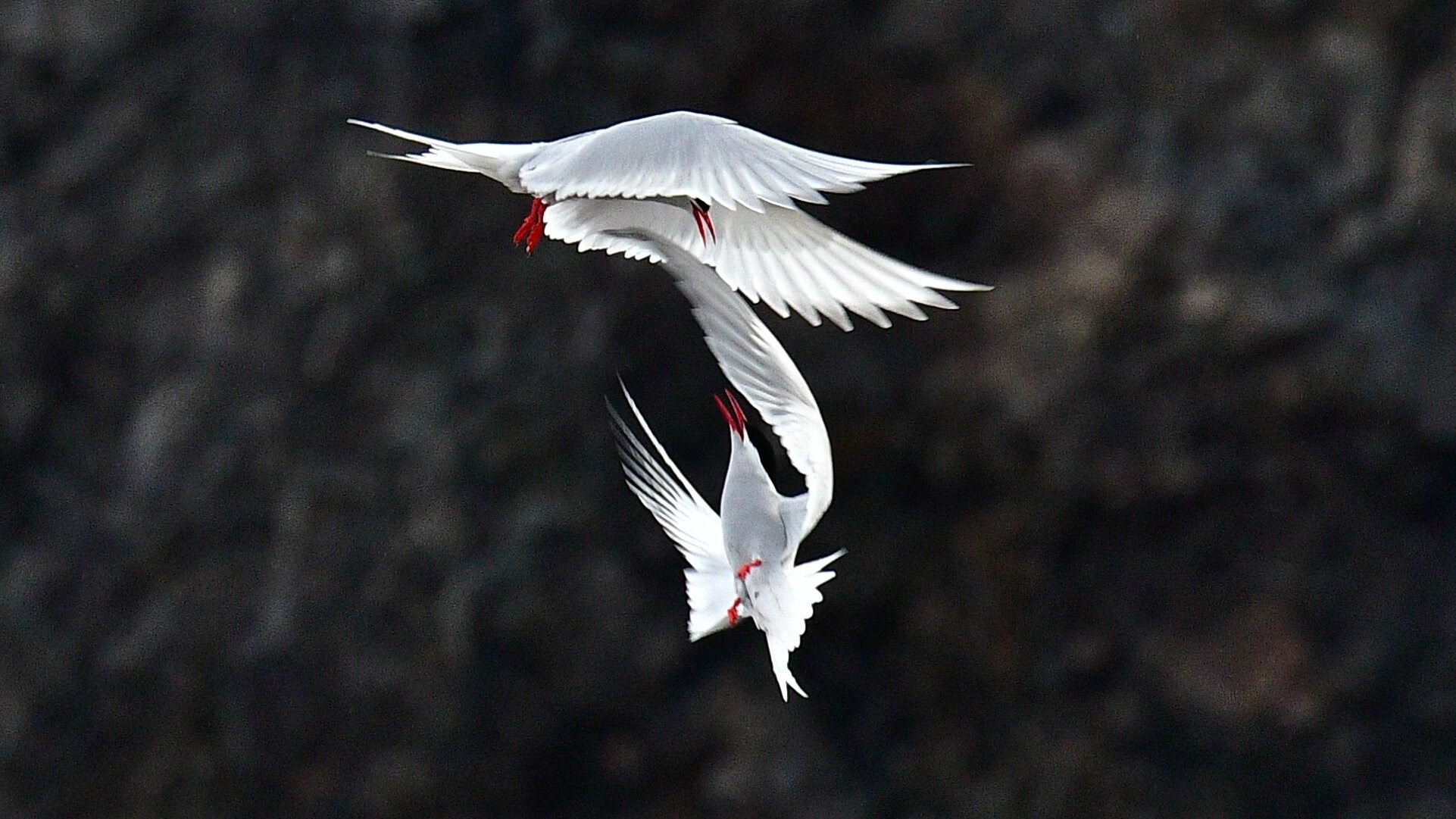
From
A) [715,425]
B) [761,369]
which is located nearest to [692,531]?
[761,369]

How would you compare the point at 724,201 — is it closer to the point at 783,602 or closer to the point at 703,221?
the point at 703,221

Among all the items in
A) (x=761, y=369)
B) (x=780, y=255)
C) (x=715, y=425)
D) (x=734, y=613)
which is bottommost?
(x=734, y=613)

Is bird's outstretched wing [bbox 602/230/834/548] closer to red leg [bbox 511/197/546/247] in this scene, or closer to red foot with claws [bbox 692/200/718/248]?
red foot with claws [bbox 692/200/718/248]

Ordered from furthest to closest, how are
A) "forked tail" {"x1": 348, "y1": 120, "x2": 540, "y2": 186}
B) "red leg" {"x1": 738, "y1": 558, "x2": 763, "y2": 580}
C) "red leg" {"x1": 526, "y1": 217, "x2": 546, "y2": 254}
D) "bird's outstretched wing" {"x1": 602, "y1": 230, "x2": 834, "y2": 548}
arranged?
"red leg" {"x1": 526, "y1": 217, "x2": 546, "y2": 254} → "forked tail" {"x1": 348, "y1": 120, "x2": 540, "y2": 186} → "red leg" {"x1": 738, "y1": 558, "x2": 763, "y2": 580} → "bird's outstretched wing" {"x1": 602, "y1": 230, "x2": 834, "y2": 548}

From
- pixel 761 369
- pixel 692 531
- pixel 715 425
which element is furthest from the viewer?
pixel 715 425

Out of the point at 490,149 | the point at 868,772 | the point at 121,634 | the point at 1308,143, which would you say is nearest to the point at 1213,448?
the point at 1308,143

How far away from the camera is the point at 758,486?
218 cm

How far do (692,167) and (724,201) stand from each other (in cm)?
11

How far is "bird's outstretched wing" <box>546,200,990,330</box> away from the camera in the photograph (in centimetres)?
191

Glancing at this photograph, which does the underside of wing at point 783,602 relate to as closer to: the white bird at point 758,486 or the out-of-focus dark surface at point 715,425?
the white bird at point 758,486

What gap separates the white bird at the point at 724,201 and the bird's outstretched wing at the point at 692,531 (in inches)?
9.0

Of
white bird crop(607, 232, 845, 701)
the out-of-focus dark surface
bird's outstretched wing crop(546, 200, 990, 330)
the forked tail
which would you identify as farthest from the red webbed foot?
the out-of-focus dark surface

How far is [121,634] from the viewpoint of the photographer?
4.46 m

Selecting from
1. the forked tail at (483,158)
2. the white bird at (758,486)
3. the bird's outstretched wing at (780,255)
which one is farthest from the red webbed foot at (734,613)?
the forked tail at (483,158)
